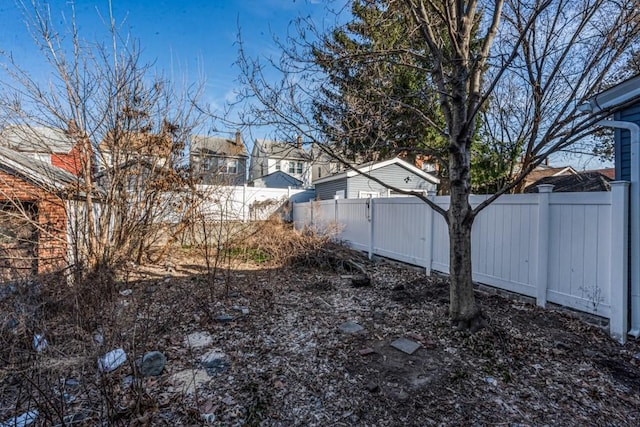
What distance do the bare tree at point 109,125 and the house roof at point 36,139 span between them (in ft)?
0.24

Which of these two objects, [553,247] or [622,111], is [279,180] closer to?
[553,247]

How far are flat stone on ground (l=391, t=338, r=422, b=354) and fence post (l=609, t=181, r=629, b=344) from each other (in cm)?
205

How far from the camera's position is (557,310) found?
3.80 m

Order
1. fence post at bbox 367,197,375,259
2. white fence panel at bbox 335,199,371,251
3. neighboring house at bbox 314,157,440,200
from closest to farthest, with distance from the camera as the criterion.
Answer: fence post at bbox 367,197,375,259
white fence panel at bbox 335,199,371,251
neighboring house at bbox 314,157,440,200

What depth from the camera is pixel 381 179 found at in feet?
45.2

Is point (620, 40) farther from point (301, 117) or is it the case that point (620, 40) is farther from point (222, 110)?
point (222, 110)

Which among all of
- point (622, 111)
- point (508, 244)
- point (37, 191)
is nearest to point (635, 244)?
point (508, 244)

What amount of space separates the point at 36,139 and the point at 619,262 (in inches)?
332

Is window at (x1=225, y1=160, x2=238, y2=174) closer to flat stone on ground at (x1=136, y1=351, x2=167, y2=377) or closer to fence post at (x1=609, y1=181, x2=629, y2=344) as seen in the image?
flat stone on ground at (x1=136, y1=351, x2=167, y2=377)

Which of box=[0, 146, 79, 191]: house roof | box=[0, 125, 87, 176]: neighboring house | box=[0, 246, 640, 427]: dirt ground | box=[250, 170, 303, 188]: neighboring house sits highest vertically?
box=[250, 170, 303, 188]: neighboring house

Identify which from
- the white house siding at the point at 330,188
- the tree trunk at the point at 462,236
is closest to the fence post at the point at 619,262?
the tree trunk at the point at 462,236

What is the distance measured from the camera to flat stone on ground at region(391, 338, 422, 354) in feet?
9.74

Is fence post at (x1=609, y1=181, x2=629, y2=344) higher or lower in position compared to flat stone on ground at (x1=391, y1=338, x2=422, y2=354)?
higher

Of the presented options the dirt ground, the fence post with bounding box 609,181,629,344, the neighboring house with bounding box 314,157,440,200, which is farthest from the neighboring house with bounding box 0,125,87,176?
the neighboring house with bounding box 314,157,440,200
